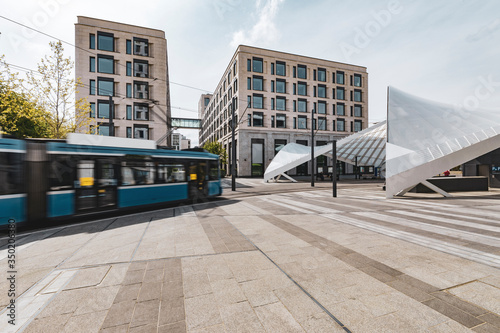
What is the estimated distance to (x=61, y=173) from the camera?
296 inches

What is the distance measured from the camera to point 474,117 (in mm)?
15391

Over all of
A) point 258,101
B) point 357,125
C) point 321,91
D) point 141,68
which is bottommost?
point 357,125

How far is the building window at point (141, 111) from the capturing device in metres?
33.5

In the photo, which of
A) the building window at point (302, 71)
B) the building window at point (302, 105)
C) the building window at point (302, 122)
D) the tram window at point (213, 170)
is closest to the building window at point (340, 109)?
the building window at point (302, 105)

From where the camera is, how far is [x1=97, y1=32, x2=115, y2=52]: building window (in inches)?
→ 1271

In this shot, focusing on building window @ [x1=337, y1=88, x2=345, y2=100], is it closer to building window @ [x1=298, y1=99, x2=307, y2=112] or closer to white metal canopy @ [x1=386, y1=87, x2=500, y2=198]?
building window @ [x1=298, y1=99, x2=307, y2=112]

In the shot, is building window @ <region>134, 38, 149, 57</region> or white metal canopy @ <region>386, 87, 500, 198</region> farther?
building window @ <region>134, 38, 149, 57</region>

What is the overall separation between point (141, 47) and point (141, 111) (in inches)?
404

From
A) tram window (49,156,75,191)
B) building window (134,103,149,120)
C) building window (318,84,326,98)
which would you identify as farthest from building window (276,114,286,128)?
tram window (49,156,75,191)

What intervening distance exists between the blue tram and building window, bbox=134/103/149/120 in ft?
A: 88.7

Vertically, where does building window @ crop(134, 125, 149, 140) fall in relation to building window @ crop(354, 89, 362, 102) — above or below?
below

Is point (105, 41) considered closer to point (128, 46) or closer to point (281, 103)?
point (128, 46)

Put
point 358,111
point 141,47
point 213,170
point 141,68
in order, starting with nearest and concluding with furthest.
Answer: point 213,170
point 141,68
point 141,47
point 358,111

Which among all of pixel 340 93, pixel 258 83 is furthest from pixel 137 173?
pixel 340 93
